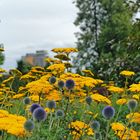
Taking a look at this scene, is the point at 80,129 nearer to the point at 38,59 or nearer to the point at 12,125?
the point at 12,125

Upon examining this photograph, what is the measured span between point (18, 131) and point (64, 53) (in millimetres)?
3937

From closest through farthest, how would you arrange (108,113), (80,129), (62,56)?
(108,113), (80,129), (62,56)

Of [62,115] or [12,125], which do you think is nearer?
[12,125]

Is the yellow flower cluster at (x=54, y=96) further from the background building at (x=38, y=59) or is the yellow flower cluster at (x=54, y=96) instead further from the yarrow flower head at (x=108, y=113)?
the background building at (x=38, y=59)

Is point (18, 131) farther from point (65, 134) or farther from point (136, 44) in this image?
point (136, 44)

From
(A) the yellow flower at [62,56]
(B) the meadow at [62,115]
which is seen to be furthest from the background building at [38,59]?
(B) the meadow at [62,115]

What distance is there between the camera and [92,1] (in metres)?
43.6

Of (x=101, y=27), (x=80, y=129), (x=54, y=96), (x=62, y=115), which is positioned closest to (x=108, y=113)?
(x=62, y=115)

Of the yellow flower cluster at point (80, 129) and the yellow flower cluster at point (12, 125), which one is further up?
the yellow flower cluster at point (12, 125)

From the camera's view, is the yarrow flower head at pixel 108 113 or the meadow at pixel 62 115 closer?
the meadow at pixel 62 115

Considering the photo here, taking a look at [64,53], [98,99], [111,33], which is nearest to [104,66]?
[64,53]

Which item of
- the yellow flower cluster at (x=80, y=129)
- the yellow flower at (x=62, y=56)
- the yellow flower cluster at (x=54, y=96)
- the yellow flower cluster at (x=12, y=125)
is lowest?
the yellow flower cluster at (x=80, y=129)

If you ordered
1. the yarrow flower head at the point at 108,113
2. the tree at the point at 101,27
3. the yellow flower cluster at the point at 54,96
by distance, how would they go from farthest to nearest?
the tree at the point at 101,27 → the yellow flower cluster at the point at 54,96 → the yarrow flower head at the point at 108,113

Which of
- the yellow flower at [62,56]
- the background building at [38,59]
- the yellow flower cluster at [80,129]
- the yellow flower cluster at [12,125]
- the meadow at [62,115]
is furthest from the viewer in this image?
the background building at [38,59]
